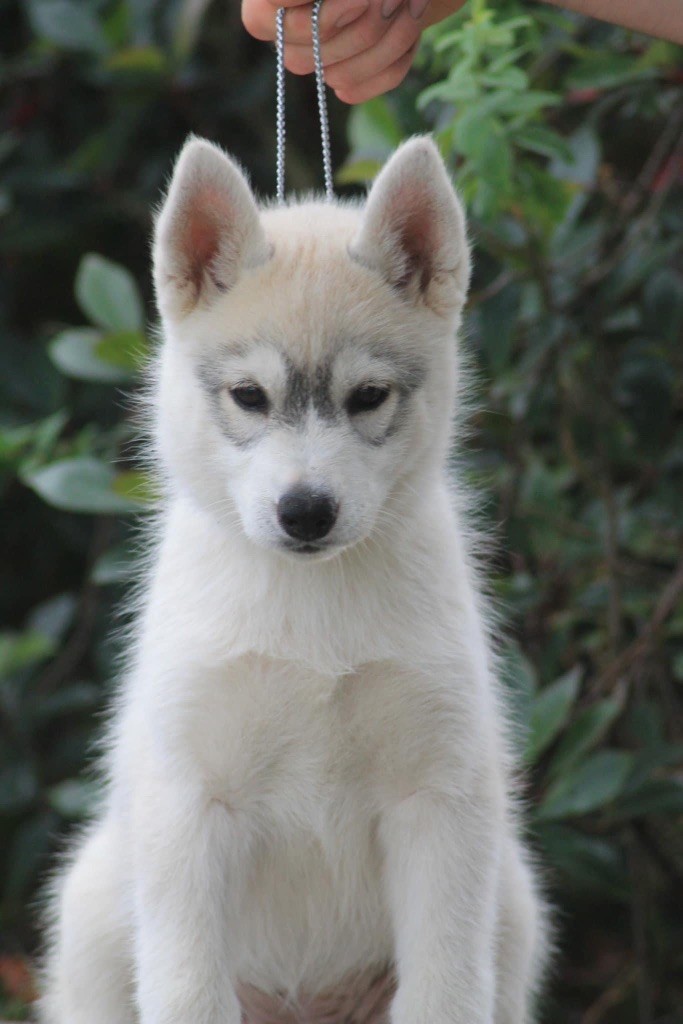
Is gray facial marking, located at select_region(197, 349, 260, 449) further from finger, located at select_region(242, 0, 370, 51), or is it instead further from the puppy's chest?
finger, located at select_region(242, 0, 370, 51)

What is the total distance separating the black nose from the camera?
7.34 ft

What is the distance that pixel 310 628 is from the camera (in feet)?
8.18

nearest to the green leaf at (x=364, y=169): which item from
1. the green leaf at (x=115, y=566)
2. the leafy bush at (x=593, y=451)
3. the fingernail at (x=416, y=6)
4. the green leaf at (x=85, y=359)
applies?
the leafy bush at (x=593, y=451)

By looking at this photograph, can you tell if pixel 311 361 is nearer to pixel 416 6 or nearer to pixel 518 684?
pixel 416 6

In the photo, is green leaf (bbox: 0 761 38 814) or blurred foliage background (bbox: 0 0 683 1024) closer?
blurred foliage background (bbox: 0 0 683 1024)

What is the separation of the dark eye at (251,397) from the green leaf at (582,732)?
173cm

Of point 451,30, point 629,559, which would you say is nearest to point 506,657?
point 629,559

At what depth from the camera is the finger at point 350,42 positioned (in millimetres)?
2561

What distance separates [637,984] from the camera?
13.5ft

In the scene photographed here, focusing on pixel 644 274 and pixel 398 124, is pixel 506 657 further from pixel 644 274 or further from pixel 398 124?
pixel 398 124

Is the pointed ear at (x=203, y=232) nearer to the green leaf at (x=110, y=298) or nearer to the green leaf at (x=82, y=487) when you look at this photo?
the green leaf at (x=82, y=487)

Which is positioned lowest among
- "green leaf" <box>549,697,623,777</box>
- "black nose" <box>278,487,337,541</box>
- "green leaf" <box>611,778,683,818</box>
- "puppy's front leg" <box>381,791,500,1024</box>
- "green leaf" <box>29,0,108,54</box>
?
"green leaf" <box>611,778,683,818</box>

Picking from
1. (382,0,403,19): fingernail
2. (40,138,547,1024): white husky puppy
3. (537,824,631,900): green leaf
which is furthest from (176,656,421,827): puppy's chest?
(537,824,631,900): green leaf

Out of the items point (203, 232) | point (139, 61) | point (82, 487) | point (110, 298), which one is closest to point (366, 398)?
point (203, 232)
